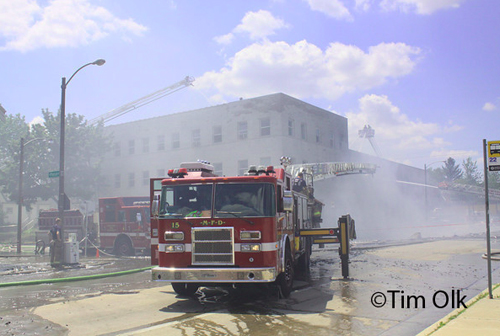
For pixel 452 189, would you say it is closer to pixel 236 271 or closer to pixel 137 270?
pixel 137 270

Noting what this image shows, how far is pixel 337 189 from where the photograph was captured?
3906 cm

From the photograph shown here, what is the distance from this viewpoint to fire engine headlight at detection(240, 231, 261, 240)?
8.14 m

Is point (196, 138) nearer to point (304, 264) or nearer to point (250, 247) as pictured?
point (304, 264)

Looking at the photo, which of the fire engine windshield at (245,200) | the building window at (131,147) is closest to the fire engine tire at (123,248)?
the fire engine windshield at (245,200)

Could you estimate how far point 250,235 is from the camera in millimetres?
8156

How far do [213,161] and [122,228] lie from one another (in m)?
17.1

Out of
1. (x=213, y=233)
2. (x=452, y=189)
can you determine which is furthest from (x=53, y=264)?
(x=452, y=189)

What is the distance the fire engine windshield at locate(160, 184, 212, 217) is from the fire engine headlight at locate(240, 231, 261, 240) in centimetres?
70

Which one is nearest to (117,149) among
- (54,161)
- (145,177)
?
(145,177)

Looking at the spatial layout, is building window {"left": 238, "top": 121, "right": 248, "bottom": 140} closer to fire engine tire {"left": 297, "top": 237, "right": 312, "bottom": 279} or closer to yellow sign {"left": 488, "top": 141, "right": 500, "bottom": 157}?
fire engine tire {"left": 297, "top": 237, "right": 312, "bottom": 279}

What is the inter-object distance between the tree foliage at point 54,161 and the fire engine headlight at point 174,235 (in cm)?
3421

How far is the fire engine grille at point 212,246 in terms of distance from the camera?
8.18 meters

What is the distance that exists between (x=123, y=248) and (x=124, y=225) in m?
1.07

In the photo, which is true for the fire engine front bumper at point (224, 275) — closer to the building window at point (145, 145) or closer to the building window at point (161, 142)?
the building window at point (161, 142)
